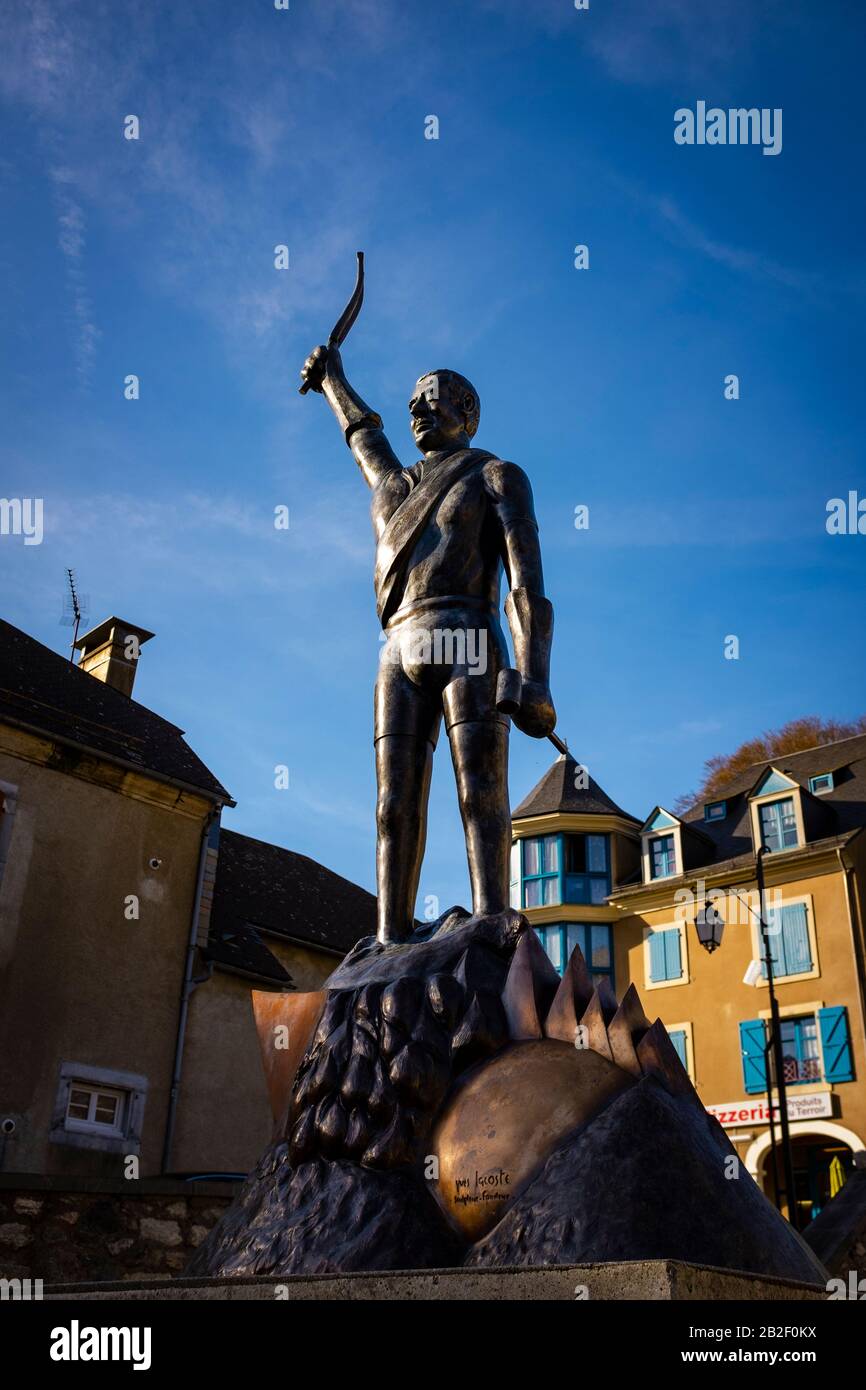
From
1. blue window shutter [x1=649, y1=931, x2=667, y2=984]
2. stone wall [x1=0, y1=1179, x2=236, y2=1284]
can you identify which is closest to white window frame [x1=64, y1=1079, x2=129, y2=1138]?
stone wall [x1=0, y1=1179, x2=236, y2=1284]

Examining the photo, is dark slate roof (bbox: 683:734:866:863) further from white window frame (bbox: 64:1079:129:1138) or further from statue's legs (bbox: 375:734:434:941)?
statue's legs (bbox: 375:734:434:941)

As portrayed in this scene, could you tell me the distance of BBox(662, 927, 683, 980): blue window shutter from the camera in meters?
27.0

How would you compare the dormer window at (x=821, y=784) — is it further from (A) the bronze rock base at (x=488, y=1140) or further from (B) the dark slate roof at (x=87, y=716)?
(A) the bronze rock base at (x=488, y=1140)

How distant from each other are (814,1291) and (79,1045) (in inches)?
538

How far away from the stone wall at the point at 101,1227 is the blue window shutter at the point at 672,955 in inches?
776

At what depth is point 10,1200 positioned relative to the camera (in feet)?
26.4

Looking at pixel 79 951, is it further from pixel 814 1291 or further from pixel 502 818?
pixel 814 1291

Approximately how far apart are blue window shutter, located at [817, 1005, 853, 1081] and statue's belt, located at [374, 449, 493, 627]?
2072 centimetres

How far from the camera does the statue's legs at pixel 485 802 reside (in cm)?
452

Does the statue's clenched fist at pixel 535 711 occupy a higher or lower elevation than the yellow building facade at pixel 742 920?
lower

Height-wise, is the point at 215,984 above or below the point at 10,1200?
above

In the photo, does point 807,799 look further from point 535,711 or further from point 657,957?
point 535,711

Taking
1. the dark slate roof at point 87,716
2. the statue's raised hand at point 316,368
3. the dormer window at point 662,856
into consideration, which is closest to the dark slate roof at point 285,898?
the dark slate roof at point 87,716
